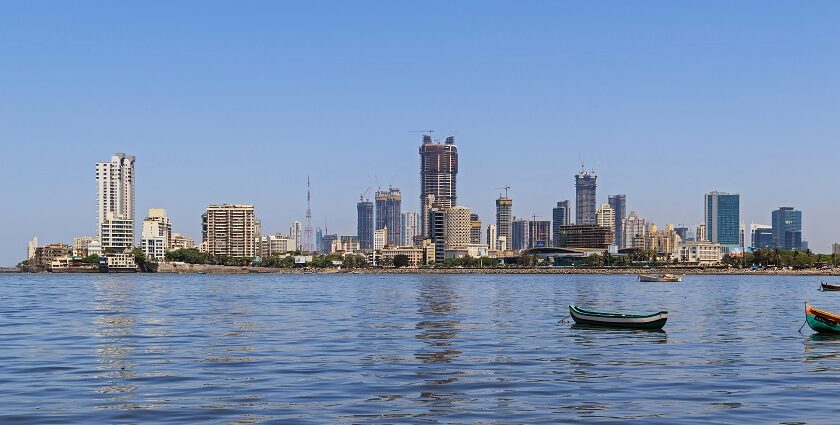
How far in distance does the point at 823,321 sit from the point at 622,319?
1265 centimetres

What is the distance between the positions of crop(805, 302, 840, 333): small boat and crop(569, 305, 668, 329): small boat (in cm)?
897

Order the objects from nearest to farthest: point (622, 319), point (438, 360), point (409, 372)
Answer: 1. point (409, 372)
2. point (438, 360)
3. point (622, 319)

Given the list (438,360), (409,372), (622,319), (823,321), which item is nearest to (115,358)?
(409,372)

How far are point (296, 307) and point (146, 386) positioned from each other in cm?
6029

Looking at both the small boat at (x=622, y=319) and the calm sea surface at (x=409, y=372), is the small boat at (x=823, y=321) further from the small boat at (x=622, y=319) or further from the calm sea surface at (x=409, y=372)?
the small boat at (x=622, y=319)

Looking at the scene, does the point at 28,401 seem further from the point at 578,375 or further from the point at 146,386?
the point at 578,375

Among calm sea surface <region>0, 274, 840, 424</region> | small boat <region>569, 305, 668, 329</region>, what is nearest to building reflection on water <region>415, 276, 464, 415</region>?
calm sea surface <region>0, 274, 840, 424</region>

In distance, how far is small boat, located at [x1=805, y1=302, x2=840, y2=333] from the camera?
206 feet

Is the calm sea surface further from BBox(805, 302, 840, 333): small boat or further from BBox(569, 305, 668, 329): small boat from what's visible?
BBox(569, 305, 668, 329): small boat

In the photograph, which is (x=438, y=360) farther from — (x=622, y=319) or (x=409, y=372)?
(x=622, y=319)

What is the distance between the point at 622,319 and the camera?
69.3 metres

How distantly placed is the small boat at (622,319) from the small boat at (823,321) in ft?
29.4

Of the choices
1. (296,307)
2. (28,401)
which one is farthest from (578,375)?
(296,307)

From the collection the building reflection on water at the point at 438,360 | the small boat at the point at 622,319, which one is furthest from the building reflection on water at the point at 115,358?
the small boat at the point at 622,319
